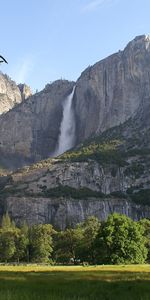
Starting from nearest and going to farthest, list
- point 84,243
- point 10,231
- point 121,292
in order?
point 121,292
point 84,243
point 10,231

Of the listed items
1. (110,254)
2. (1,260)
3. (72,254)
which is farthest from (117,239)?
(1,260)

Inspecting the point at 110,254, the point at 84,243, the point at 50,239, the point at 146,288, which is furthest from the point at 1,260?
the point at 146,288

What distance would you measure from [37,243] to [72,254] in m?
10.7

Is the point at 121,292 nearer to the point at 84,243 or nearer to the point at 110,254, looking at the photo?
the point at 110,254

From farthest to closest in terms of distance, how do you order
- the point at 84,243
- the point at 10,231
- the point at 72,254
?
1. the point at 10,231
2. the point at 72,254
3. the point at 84,243

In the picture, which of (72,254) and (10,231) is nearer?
(72,254)

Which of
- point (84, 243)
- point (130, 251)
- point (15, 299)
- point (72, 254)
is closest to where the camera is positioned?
point (15, 299)

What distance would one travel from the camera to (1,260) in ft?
485

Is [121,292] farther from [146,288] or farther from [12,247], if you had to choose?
[12,247]

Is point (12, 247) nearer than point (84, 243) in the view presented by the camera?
No

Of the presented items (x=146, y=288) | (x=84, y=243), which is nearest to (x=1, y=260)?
(x=84, y=243)

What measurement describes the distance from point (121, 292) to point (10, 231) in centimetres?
13392

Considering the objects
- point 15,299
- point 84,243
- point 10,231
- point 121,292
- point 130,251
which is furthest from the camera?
point 10,231

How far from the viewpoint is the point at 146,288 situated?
27328 mm
